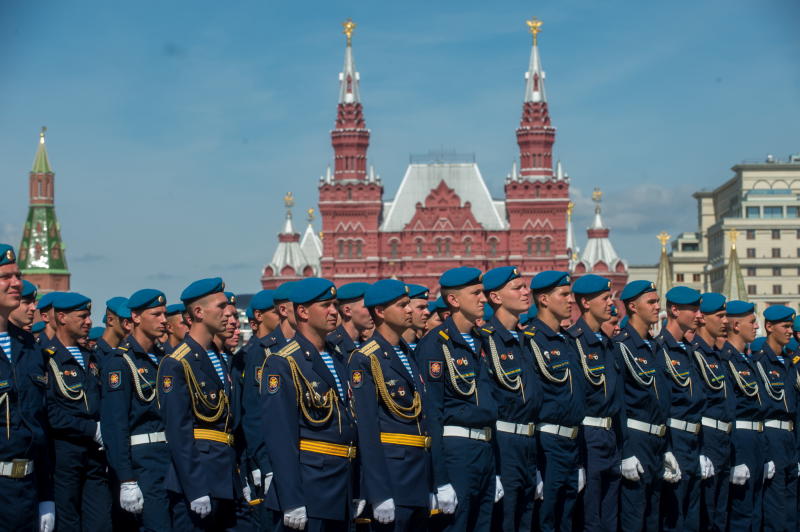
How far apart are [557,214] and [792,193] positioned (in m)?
25.2

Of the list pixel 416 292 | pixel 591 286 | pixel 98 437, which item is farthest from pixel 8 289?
pixel 591 286

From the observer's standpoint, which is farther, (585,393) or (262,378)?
(585,393)

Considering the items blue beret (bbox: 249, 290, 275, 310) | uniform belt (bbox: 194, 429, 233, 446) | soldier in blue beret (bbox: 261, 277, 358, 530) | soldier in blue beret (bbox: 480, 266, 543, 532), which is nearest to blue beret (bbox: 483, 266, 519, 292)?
soldier in blue beret (bbox: 480, 266, 543, 532)

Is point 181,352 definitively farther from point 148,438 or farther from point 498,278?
point 498,278

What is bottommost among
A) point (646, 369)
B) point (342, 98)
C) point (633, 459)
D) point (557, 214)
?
point (633, 459)

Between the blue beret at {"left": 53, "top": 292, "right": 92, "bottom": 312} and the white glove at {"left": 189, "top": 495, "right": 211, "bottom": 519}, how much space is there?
2.18m

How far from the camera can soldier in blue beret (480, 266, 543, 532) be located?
8.01m

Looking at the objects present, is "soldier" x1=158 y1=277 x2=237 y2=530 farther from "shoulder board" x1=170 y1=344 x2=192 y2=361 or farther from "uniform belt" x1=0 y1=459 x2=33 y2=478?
"uniform belt" x1=0 y1=459 x2=33 y2=478

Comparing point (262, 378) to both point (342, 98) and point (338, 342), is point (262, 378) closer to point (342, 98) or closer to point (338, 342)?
point (338, 342)

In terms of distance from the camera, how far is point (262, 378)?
6605mm

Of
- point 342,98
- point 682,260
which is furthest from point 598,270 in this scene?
point 682,260

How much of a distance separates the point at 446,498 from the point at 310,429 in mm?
986

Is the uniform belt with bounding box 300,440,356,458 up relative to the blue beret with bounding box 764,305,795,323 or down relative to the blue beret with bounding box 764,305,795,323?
down

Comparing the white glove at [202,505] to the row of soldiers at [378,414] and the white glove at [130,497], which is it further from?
the white glove at [130,497]
